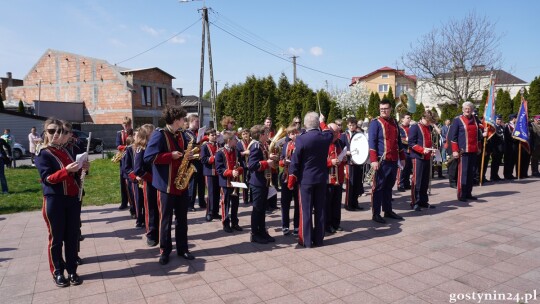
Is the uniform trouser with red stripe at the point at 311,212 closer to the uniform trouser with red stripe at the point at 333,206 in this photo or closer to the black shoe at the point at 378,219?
the uniform trouser with red stripe at the point at 333,206

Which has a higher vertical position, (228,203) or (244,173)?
(244,173)

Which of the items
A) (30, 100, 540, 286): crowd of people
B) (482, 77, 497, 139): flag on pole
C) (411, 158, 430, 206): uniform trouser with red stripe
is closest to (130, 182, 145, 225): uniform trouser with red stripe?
(30, 100, 540, 286): crowd of people

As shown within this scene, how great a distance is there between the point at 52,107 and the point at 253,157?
3544 centimetres

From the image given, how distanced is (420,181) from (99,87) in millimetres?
35337

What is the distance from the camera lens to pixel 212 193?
7.24 metres

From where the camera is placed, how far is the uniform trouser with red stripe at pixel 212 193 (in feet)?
23.5

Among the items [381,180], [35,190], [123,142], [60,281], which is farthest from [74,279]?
[35,190]

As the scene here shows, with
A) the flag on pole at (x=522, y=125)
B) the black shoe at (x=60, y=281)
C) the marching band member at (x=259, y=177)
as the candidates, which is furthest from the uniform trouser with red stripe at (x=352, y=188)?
the flag on pole at (x=522, y=125)

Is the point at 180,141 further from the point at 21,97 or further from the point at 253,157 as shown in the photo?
the point at 21,97

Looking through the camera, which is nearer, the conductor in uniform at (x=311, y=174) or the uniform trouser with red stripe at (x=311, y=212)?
the conductor in uniform at (x=311, y=174)

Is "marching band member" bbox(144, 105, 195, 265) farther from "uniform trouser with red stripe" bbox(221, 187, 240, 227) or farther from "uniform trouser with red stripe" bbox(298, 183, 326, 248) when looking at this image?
"uniform trouser with red stripe" bbox(298, 183, 326, 248)

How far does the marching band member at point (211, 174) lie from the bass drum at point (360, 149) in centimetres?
270

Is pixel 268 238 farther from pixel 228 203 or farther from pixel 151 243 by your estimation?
pixel 151 243

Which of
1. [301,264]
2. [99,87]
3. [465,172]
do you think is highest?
[99,87]
